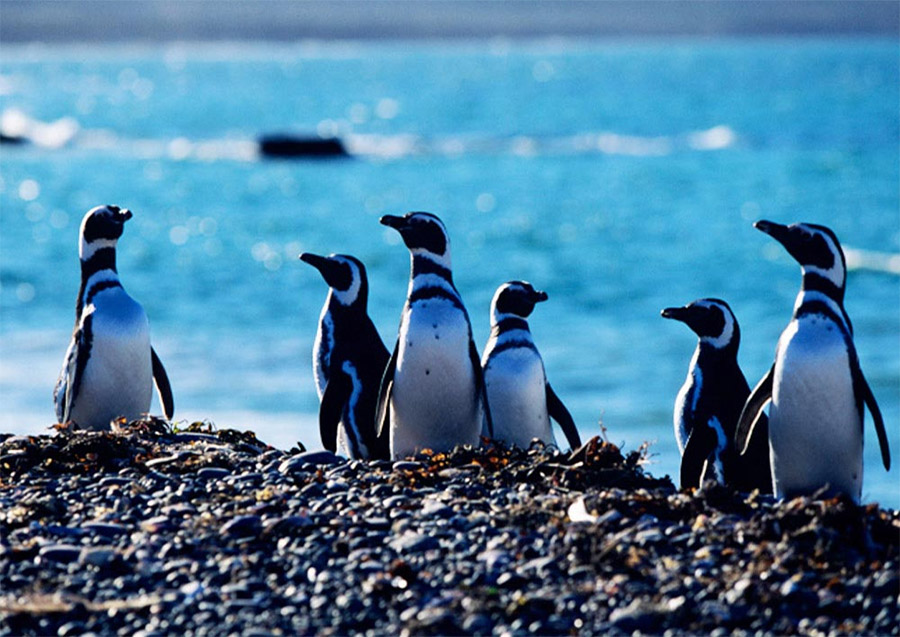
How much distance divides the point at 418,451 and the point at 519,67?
10445 cm

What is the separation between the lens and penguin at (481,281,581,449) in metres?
6.70

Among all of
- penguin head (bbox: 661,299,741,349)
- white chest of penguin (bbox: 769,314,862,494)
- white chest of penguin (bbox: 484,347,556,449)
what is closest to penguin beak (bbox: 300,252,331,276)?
white chest of penguin (bbox: 484,347,556,449)

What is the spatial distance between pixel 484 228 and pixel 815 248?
15.9 m

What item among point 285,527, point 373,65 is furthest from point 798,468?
point 373,65

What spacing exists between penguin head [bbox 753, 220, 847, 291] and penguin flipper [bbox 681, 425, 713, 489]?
0.80 meters

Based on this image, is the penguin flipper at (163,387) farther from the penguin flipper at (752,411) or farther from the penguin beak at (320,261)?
the penguin flipper at (752,411)

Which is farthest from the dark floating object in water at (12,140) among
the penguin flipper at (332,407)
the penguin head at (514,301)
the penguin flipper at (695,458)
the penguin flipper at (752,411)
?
the penguin flipper at (752,411)

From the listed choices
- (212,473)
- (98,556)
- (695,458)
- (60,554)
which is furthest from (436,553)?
(695,458)

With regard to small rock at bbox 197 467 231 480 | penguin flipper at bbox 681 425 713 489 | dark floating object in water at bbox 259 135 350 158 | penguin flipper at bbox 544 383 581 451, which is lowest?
penguin flipper at bbox 681 425 713 489

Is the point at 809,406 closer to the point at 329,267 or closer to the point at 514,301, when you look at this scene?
the point at 514,301

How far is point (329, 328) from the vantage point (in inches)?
282

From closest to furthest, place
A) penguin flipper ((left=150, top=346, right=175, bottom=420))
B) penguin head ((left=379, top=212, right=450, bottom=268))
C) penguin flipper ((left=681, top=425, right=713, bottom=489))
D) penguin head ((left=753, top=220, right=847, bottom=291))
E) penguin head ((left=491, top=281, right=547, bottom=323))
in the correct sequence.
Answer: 1. penguin head ((left=753, top=220, right=847, bottom=291))
2. penguin flipper ((left=681, top=425, right=713, bottom=489))
3. penguin head ((left=379, top=212, right=450, bottom=268))
4. penguin head ((left=491, top=281, right=547, bottom=323))
5. penguin flipper ((left=150, top=346, right=175, bottom=420))

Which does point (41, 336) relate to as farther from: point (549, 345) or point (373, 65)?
point (373, 65)

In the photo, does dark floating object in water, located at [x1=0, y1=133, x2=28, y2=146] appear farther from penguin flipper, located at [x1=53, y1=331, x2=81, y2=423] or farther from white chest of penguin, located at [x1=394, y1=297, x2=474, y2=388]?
white chest of penguin, located at [x1=394, y1=297, x2=474, y2=388]
